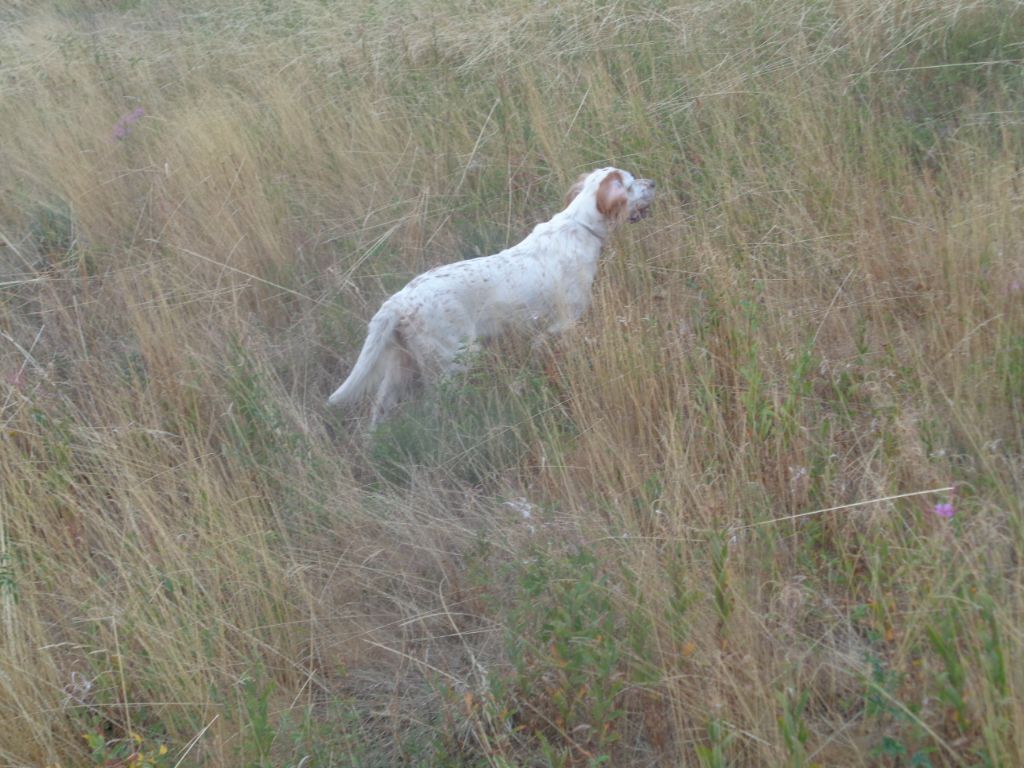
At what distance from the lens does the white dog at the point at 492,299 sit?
387 centimetres

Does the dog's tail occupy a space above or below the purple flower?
below

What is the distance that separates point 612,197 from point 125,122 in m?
3.55

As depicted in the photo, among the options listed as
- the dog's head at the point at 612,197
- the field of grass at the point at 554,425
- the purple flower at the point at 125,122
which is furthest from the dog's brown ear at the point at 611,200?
the purple flower at the point at 125,122

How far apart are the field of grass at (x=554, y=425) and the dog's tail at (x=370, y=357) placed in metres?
0.11

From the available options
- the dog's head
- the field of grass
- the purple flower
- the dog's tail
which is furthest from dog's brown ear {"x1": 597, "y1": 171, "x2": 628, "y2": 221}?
the purple flower

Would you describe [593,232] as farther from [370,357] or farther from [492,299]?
[370,357]

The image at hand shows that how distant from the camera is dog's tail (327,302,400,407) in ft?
12.6

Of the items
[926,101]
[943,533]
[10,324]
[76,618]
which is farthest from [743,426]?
[10,324]

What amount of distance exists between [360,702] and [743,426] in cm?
119

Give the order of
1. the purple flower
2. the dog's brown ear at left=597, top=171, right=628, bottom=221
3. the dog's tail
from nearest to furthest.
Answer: the dog's tail, the dog's brown ear at left=597, top=171, right=628, bottom=221, the purple flower

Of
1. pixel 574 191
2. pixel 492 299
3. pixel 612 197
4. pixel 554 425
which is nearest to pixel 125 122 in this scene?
pixel 574 191

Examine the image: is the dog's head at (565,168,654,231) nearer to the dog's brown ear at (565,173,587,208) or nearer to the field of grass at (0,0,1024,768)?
the dog's brown ear at (565,173,587,208)

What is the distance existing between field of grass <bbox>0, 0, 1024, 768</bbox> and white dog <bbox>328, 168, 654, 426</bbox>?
5.1 inches

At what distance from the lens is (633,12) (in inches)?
227
